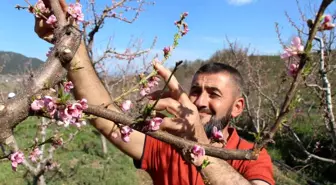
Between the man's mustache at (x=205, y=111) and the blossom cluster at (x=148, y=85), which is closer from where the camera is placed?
the blossom cluster at (x=148, y=85)

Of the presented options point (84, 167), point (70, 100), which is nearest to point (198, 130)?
point (70, 100)

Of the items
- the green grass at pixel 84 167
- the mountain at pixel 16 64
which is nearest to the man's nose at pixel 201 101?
the mountain at pixel 16 64

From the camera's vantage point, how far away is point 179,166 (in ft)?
8.30

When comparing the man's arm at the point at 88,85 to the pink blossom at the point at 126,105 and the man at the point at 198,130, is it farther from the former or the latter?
the pink blossom at the point at 126,105

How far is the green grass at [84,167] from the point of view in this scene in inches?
369

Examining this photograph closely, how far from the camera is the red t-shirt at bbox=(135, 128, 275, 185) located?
2.42 metres

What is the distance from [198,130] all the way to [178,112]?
0.53ft

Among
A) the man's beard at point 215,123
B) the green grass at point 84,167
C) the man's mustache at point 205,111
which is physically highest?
the man's mustache at point 205,111

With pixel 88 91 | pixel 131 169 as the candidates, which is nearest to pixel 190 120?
pixel 88 91

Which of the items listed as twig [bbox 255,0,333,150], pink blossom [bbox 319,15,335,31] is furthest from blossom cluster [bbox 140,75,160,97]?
pink blossom [bbox 319,15,335,31]

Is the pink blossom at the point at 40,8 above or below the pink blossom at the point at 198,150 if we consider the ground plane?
above

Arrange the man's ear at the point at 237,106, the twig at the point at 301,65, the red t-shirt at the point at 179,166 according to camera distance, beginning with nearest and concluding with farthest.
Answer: the twig at the point at 301,65, the red t-shirt at the point at 179,166, the man's ear at the point at 237,106

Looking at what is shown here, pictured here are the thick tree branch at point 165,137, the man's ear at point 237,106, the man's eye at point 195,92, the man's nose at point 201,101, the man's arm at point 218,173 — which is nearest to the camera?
the thick tree branch at point 165,137

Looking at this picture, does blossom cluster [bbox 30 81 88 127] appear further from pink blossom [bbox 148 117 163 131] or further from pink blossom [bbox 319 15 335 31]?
pink blossom [bbox 319 15 335 31]
